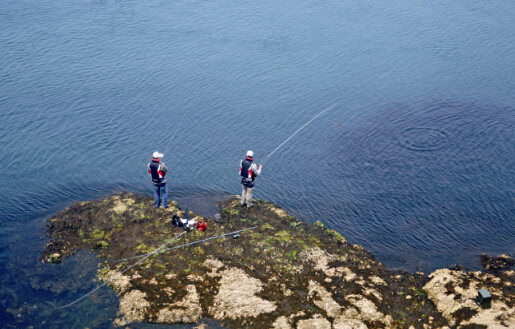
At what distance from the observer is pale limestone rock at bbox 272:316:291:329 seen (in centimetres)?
1327

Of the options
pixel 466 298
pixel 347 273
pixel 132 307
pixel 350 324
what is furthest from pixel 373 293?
pixel 132 307

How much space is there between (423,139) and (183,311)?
19.3 metres

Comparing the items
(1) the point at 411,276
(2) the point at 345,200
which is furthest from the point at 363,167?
(1) the point at 411,276

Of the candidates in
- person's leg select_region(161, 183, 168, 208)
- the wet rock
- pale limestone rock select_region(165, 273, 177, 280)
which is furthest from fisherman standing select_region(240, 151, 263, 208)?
the wet rock

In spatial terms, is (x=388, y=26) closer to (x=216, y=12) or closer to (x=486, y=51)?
(x=486, y=51)

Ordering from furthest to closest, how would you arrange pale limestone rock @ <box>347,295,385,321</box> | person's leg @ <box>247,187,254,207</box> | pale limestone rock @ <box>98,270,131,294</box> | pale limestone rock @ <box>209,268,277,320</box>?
1. person's leg @ <box>247,187,254,207</box>
2. pale limestone rock @ <box>98,270,131,294</box>
3. pale limestone rock @ <box>209,268,277,320</box>
4. pale limestone rock @ <box>347,295,385,321</box>

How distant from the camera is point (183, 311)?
13.9 m

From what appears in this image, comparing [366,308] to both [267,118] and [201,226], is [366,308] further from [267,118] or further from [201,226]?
[267,118]

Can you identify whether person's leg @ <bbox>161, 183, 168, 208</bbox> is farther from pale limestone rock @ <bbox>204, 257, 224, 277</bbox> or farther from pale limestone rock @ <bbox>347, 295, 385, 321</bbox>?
pale limestone rock @ <bbox>347, 295, 385, 321</bbox>

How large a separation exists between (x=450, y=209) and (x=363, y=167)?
17.0 feet

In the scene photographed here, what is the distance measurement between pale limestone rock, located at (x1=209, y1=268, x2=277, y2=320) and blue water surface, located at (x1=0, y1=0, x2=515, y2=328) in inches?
143

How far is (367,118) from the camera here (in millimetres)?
29359

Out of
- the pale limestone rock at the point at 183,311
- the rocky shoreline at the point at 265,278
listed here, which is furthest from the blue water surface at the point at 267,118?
the pale limestone rock at the point at 183,311

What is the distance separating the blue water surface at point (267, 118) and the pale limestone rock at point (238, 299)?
3.64 metres
